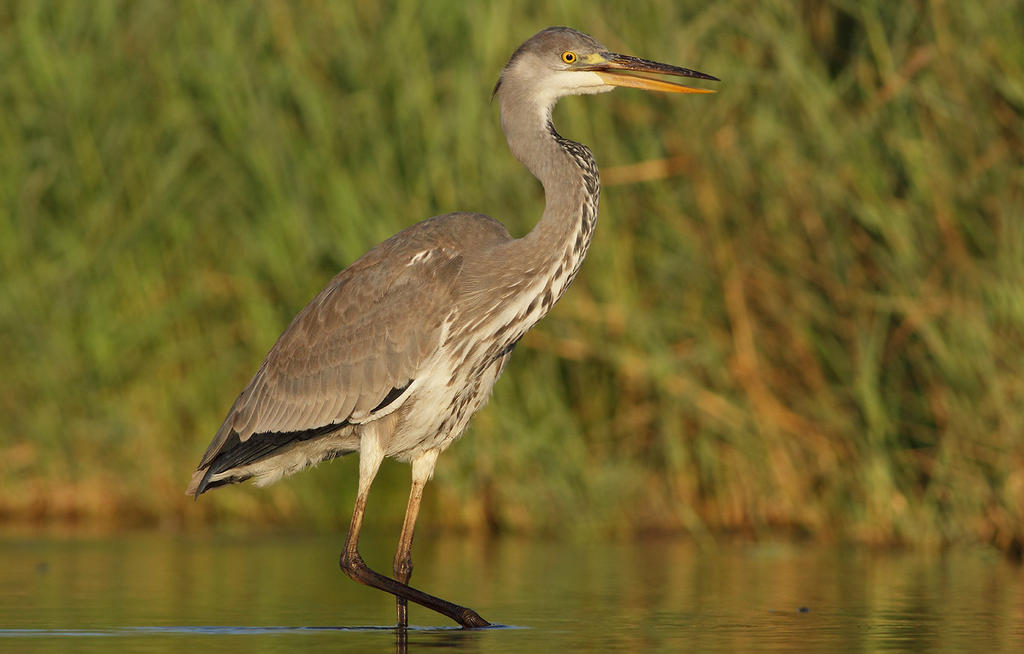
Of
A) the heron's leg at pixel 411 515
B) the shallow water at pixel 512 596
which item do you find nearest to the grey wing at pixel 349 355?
the heron's leg at pixel 411 515

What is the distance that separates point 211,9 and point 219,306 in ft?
5.93

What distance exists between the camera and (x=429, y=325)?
680cm

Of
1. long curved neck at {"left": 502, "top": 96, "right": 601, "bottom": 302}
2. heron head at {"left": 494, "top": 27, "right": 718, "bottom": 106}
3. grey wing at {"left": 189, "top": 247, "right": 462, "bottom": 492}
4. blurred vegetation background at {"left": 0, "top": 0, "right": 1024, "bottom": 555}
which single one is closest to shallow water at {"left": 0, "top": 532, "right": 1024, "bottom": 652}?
blurred vegetation background at {"left": 0, "top": 0, "right": 1024, "bottom": 555}

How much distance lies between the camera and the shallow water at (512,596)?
5.87 metres

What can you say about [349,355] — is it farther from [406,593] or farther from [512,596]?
[512,596]

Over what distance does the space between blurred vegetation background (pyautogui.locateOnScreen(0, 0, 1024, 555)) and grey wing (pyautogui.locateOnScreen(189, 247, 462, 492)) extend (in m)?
2.24

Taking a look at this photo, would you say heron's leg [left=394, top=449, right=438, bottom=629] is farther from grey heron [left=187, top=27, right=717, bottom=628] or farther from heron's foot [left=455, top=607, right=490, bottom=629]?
heron's foot [left=455, top=607, right=490, bottom=629]

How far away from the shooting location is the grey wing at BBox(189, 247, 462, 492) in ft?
22.5

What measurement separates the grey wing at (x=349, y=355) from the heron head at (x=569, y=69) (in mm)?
749

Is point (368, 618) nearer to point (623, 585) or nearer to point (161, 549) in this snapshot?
point (623, 585)

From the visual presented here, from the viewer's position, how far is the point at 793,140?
9.01m

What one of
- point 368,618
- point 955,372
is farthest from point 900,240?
point 368,618

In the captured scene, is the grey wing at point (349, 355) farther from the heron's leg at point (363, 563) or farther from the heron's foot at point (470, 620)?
the heron's foot at point (470, 620)

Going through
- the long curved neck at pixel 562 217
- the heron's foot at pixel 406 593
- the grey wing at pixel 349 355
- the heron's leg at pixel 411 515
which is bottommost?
the heron's foot at pixel 406 593
